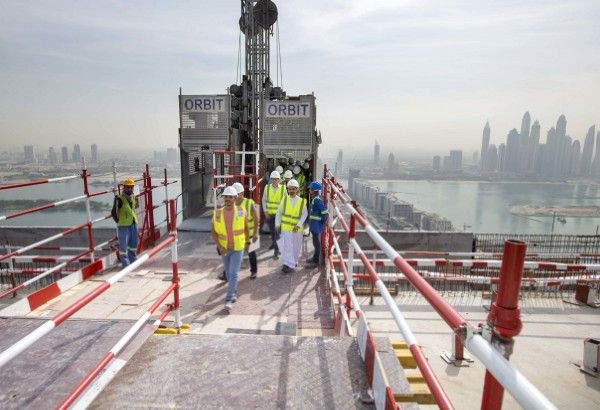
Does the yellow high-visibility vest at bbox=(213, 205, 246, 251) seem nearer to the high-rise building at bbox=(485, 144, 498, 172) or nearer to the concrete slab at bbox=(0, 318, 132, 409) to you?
the concrete slab at bbox=(0, 318, 132, 409)

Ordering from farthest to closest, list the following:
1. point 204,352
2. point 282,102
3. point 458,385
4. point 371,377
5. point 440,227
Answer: point 440,227 → point 282,102 → point 458,385 → point 204,352 → point 371,377

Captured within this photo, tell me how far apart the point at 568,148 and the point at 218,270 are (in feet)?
452

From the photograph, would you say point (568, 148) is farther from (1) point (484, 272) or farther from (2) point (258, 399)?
(2) point (258, 399)

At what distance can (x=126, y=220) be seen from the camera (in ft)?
20.7

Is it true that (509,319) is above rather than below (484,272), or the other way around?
above

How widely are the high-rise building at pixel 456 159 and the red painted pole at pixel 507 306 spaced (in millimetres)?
154812

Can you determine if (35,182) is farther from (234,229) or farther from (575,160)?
(575,160)

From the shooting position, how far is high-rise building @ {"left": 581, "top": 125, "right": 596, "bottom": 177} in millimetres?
112938

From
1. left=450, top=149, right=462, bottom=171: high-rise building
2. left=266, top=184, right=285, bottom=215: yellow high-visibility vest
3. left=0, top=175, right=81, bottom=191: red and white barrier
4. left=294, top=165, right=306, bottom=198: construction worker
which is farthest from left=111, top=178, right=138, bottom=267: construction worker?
left=450, top=149, right=462, bottom=171: high-rise building

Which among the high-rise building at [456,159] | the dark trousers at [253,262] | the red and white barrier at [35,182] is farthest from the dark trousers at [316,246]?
the high-rise building at [456,159]

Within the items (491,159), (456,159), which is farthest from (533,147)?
(456,159)

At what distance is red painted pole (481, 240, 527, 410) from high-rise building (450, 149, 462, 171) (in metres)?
155

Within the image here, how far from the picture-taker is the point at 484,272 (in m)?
14.2

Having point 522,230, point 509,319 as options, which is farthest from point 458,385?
point 522,230
